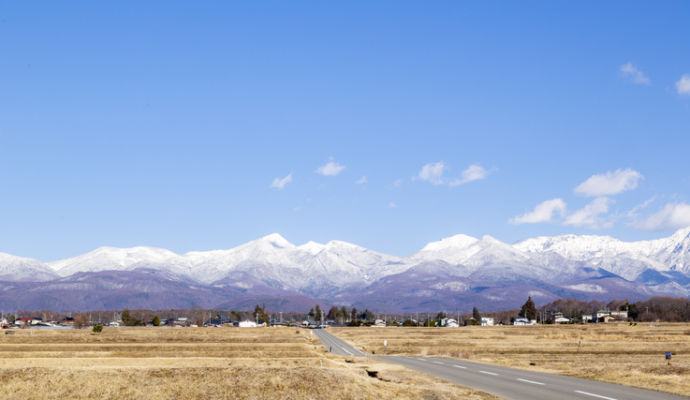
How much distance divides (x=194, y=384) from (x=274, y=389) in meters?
4.04

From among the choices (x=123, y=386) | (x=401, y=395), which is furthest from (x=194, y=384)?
(x=401, y=395)

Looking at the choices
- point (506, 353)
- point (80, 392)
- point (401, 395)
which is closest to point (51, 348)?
point (506, 353)

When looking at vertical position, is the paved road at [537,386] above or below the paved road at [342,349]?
above

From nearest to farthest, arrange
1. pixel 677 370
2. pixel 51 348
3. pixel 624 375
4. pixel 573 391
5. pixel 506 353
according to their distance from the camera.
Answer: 1. pixel 573 391
2. pixel 624 375
3. pixel 677 370
4. pixel 506 353
5. pixel 51 348

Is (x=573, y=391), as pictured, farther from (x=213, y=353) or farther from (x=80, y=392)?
(x=213, y=353)

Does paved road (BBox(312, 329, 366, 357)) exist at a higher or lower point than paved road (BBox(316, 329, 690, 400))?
lower

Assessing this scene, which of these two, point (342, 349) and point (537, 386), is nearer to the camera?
point (537, 386)

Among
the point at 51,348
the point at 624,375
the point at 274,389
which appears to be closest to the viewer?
the point at 274,389

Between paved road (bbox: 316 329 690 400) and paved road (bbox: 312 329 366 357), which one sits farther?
→ paved road (bbox: 312 329 366 357)

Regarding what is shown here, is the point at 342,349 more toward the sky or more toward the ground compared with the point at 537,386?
more toward the ground

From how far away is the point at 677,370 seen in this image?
45.4m

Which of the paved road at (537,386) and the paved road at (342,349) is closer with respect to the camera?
the paved road at (537,386)

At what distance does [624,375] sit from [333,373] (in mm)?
18099

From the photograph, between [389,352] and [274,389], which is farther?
[389,352]
